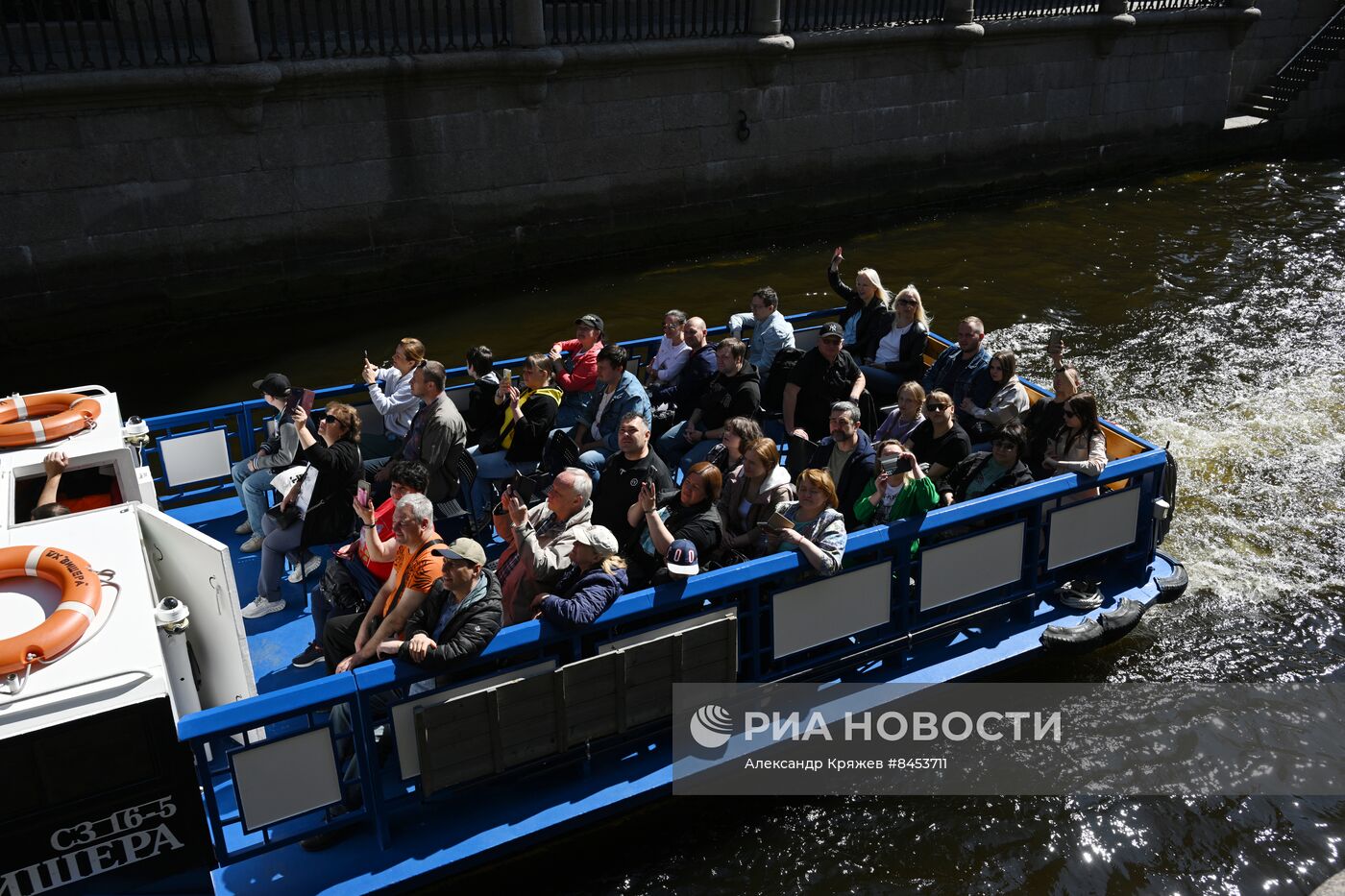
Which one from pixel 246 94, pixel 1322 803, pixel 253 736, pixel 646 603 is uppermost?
pixel 246 94

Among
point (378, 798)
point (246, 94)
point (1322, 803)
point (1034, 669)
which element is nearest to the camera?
point (378, 798)

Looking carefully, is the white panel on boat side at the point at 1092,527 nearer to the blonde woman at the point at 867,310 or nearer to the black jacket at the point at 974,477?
the black jacket at the point at 974,477

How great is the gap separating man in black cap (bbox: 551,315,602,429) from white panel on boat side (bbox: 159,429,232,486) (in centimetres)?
236

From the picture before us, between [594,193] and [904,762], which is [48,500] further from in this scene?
[594,193]

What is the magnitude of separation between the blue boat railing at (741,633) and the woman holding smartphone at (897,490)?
0.60ft

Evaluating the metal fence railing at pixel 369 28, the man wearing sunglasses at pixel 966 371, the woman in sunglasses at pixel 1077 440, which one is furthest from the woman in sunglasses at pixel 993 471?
the metal fence railing at pixel 369 28

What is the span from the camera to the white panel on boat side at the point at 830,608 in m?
6.05

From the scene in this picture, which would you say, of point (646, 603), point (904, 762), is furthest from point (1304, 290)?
point (646, 603)

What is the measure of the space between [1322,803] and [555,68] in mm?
12793

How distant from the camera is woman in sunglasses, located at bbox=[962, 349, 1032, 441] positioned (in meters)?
7.95

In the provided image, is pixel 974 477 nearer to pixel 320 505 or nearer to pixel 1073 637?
pixel 1073 637

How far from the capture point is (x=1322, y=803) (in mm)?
6566

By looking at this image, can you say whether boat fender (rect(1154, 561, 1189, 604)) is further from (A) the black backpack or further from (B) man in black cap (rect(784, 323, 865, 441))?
(A) the black backpack

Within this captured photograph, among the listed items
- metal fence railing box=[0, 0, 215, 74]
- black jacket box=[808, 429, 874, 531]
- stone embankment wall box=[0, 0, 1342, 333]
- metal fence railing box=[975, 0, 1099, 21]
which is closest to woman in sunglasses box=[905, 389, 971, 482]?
black jacket box=[808, 429, 874, 531]
